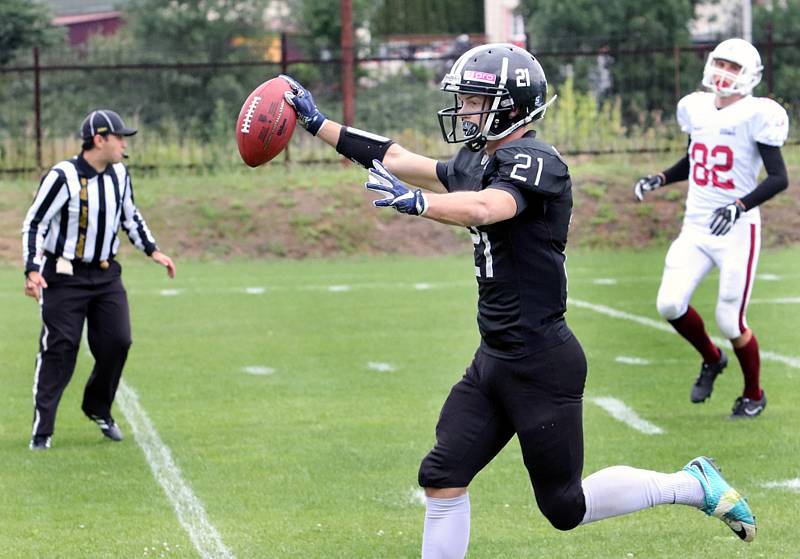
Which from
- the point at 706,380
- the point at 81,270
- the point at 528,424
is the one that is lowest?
the point at 706,380

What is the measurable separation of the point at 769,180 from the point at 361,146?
317cm

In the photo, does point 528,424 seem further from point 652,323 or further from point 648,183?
point 652,323

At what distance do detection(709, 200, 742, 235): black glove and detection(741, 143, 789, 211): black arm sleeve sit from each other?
10 centimetres

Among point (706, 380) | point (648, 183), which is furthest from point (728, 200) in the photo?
point (706, 380)

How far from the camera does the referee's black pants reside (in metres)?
6.89

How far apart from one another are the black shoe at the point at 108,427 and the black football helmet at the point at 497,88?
3.37 m

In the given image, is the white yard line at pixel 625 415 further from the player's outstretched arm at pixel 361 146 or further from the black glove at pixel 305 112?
the black glove at pixel 305 112

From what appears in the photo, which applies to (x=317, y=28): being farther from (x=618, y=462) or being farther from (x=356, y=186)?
(x=618, y=462)

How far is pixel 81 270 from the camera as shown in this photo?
693 cm

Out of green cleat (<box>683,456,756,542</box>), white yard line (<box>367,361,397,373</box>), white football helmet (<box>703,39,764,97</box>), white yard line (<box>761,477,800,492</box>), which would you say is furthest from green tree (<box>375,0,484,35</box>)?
green cleat (<box>683,456,756,542</box>)

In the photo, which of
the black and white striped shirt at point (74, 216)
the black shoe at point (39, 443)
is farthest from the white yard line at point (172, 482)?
the black and white striped shirt at point (74, 216)

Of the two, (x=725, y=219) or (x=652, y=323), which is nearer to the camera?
(x=725, y=219)

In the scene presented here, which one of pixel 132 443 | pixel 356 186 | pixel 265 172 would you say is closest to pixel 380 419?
pixel 132 443

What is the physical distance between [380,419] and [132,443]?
1.32 metres
